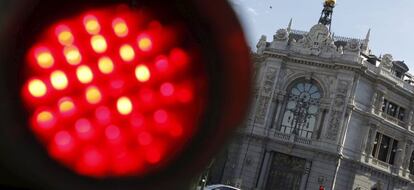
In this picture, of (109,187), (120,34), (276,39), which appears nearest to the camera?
(109,187)

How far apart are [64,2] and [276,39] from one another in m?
39.0

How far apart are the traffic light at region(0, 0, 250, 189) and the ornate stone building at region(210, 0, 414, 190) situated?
34.5m

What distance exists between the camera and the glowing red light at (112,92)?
95 centimetres

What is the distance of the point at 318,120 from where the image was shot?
3672 centimetres

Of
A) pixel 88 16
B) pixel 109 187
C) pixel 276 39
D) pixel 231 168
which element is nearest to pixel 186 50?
pixel 88 16

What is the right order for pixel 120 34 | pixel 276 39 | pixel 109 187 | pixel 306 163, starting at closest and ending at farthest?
pixel 109 187
pixel 120 34
pixel 306 163
pixel 276 39

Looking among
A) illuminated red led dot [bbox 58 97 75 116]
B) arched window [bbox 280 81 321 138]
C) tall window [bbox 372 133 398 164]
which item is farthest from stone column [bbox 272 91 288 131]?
illuminated red led dot [bbox 58 97 75 116]

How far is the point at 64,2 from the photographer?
0.97m

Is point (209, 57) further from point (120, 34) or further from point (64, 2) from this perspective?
point (64, 2)

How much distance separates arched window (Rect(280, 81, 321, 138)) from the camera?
122 feet

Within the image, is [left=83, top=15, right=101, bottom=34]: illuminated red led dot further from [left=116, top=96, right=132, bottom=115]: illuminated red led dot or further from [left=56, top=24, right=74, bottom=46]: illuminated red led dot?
[left=116, top=96, right=132, bottom=115]: illuminated red led dot

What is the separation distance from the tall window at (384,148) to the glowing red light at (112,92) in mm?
39861

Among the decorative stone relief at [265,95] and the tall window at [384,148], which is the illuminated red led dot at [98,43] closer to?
the decorative stone relief at [265,95]

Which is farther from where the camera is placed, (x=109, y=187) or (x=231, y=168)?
(x=231, y=168)
